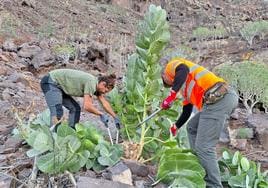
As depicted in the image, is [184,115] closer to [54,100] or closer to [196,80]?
[196,80]

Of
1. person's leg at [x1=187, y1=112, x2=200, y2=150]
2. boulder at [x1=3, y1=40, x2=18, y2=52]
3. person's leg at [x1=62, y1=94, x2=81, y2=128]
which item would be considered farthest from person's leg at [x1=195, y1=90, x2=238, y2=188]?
boulder at [x1=3, y1=40, x2=18, y2=52]

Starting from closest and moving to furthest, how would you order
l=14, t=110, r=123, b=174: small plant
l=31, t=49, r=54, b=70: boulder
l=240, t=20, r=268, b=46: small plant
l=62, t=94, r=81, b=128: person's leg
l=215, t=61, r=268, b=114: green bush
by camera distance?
l=14, t=110, r=123, b=174: small plant, l=62, t=94, r=81, b=128: person's leg, l=215, t=61, r=268, b=114: green bush, l=31, t=49, r=54, b=70: boulder, l=240, t=20, r=268, b=46: small plant

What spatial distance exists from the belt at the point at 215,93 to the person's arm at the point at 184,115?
→ 48cm

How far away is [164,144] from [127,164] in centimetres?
41

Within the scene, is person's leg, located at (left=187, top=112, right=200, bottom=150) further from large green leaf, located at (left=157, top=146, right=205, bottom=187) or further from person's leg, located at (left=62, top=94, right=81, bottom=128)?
person's leg, located at (left=62, top=94, right=81, bottom=128)

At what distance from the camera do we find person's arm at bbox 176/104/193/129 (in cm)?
530

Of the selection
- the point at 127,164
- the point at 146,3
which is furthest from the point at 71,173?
the point at 146,3

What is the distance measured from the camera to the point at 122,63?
69.5 ft

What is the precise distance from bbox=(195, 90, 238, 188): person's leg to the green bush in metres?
9.45

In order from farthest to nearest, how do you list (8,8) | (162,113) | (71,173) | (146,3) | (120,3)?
(146,3)
(120,3)
(8,8)
(162,113)
(71,173)

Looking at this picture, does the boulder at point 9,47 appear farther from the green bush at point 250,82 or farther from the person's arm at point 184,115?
the person's arm at point 184,115

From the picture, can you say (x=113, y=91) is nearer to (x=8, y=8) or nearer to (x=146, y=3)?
(x=8, y=8)

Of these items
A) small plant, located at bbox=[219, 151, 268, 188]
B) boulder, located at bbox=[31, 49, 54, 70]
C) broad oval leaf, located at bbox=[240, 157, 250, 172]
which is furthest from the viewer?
boulder, located at bbox=[31, 49, 54, 70]

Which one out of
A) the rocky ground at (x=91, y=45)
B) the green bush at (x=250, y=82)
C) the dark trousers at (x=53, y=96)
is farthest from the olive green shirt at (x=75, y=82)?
the green bush at (x=250, y=82)
